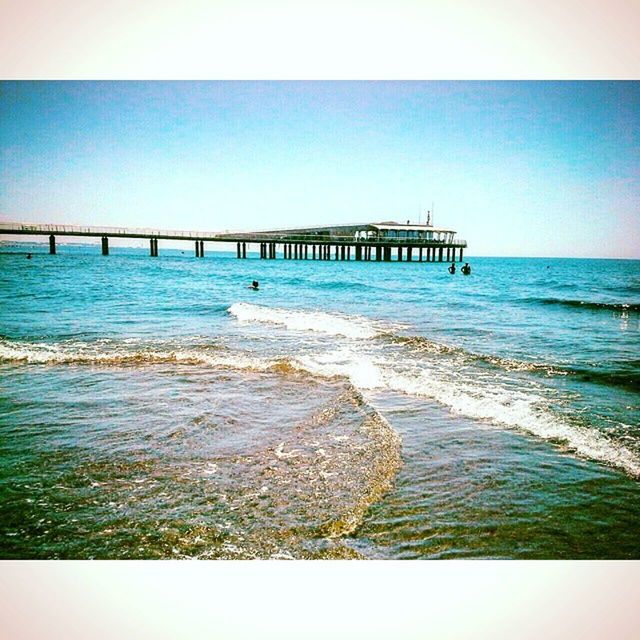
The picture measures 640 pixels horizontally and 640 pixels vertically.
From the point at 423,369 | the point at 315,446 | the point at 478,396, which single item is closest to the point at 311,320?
the point at 423,369

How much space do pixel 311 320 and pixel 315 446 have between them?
6139 mm

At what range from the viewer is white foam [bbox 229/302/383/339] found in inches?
319

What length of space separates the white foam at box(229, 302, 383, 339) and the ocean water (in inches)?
34.1

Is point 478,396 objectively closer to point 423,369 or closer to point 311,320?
point 423,369

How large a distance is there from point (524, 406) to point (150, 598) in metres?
3.61

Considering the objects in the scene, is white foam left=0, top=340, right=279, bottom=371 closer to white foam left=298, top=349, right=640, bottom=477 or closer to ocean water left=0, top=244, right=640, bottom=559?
ocean water left=0, top=244, right=640, bottom=559

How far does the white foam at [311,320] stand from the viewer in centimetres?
810

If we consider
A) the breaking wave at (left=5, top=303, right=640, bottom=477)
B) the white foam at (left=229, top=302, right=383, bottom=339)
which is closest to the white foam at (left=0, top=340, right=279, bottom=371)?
the breaking wave at (left=5, top=303, right=640, bottom=477)

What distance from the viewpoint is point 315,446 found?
3275 mm

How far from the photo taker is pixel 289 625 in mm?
2441
